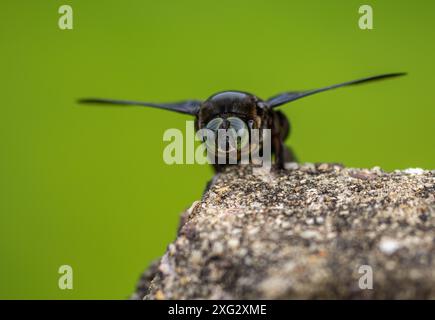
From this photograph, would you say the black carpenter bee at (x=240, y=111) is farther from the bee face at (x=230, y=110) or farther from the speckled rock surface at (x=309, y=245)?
the speckled rock surface at (x=309, y=245)

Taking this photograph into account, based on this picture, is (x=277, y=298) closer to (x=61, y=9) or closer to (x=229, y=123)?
(x=229, y=123)

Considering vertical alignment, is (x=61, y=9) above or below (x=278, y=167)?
above

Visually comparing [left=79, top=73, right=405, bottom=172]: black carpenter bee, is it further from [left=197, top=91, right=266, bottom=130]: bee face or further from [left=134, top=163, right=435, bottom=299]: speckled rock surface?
[left=134, top=163, right=435, bottom=299]: speckled rock surface

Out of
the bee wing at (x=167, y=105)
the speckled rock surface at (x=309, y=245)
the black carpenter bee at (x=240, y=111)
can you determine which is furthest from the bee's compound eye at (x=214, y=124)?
the speckled rock surface at (x=309, y=245)

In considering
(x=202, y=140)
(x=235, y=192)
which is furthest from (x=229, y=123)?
(x=235, y=192)
